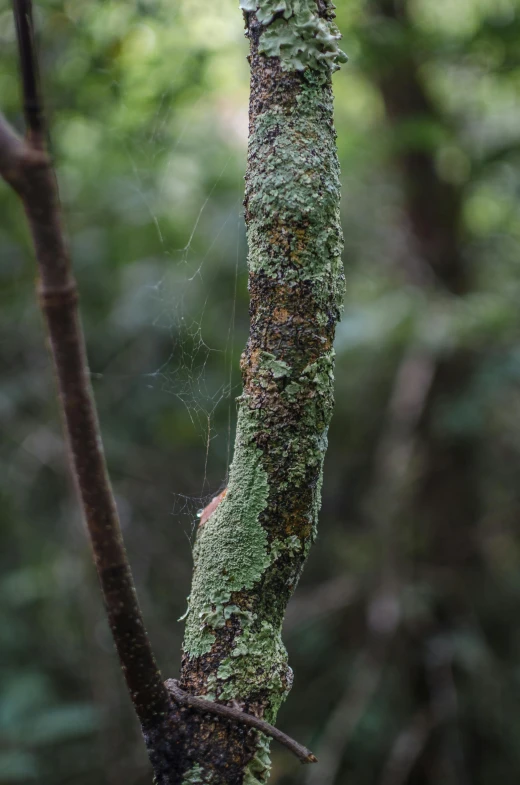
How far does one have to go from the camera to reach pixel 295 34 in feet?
2.21

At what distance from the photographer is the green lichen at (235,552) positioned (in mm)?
656

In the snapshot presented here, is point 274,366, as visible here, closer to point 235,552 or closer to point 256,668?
point 235,552

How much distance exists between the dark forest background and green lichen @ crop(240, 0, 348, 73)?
5.56ft

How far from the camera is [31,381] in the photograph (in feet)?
9.65

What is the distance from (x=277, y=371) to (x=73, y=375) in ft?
0.71

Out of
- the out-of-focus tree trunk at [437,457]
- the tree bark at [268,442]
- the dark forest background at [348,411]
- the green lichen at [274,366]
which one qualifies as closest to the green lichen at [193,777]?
the tree bark at [268,442]

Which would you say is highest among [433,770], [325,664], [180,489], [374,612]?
[180,489]

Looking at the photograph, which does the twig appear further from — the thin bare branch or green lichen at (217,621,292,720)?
the thin bare branch

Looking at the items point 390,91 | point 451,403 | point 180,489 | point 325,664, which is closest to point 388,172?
point 390,91

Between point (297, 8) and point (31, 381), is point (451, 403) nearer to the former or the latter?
point (31, 381)

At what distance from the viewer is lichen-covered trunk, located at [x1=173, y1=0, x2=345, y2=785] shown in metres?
0.65

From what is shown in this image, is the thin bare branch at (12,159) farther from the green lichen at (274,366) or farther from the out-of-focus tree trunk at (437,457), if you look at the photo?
the out-of-focus tree trunk at (437,457)

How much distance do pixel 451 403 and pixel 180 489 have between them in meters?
1.26

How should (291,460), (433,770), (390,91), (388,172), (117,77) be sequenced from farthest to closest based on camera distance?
1. (388,172)
2. (390,91)
3. (433,770)
4. (117,77)
5. (291,460)
